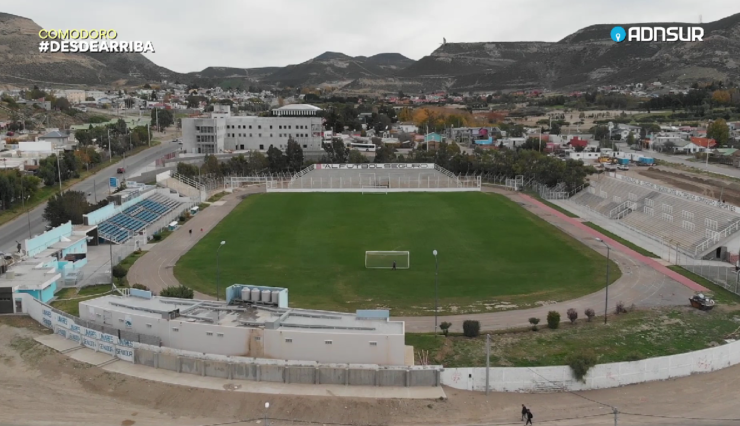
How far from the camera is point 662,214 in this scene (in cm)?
4684

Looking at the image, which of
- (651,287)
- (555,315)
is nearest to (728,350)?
(555,315)

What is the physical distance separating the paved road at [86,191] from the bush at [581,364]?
117 ft

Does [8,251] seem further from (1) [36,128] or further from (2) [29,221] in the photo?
(1) [36,128]

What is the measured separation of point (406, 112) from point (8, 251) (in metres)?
125

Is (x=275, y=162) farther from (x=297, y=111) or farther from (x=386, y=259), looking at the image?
(x=386, y=259)

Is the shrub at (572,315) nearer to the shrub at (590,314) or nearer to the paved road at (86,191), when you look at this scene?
the shrub at (590,314)

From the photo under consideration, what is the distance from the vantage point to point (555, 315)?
83.2 ft

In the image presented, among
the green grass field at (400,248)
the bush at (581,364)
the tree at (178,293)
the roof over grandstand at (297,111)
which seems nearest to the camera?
the bush at (581,364)

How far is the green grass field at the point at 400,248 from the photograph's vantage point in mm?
30547

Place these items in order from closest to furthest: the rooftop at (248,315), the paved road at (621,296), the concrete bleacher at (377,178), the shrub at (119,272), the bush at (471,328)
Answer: the rooftop at (248,315) → the bush at (471,328) → the paved road at (621,296) → the shrub at (119,272) → the concrete bleacher at (377,178)

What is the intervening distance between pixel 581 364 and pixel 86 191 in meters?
54.5

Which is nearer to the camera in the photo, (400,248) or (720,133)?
(400,248)

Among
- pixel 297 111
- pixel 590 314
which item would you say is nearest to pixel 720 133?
pixel 297 111

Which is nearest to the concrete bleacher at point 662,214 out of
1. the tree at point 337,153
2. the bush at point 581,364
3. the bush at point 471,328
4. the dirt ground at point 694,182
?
the dirt ground at point 694,182
